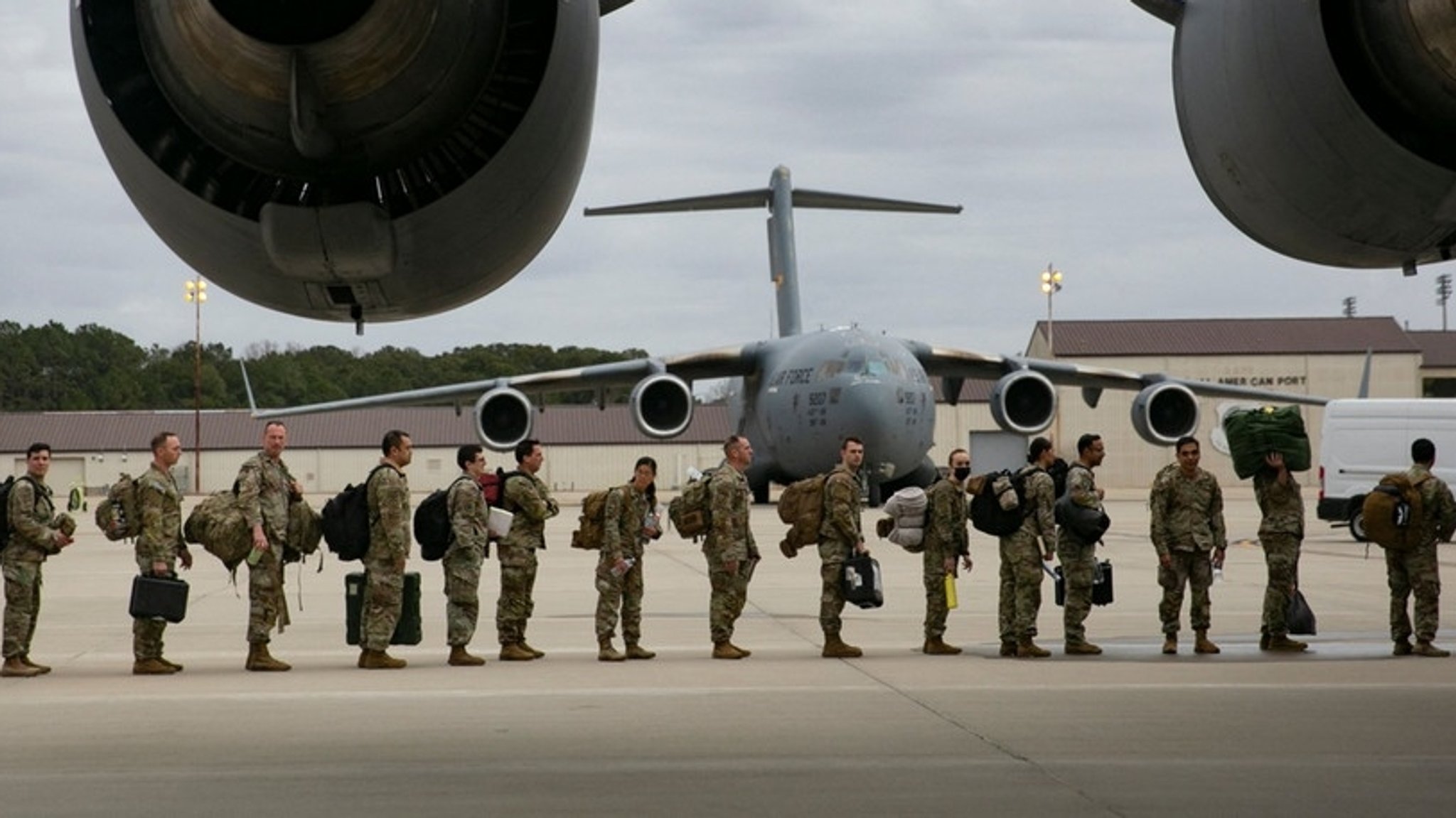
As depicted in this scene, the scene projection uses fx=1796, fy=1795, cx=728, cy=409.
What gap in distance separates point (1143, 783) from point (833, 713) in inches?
93.8

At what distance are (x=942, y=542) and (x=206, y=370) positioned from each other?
200 ft

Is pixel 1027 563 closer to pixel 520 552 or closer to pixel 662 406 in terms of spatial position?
pixel 520 552

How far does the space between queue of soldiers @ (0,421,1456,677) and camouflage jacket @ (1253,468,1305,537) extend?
0.01m

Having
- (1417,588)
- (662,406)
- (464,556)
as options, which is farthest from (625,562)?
(662,406)

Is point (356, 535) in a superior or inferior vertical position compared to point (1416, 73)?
inferior

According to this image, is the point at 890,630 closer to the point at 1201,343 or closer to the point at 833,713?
the point at 833,713

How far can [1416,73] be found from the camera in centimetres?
410

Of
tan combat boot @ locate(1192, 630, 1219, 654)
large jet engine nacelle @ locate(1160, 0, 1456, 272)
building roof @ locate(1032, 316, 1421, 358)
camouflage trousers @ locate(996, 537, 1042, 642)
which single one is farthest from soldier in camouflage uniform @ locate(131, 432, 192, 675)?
building roof @ locate(1032, 316, 1421, 358)

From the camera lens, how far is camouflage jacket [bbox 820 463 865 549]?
458 inches

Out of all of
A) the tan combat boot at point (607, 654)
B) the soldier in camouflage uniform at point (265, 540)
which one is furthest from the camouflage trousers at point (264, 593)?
the tan combat boot at point (607, 654)

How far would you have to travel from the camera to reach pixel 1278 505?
1145 centimetres

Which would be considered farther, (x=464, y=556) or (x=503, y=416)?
(x=503, y=416)

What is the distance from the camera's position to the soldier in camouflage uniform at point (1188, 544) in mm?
11336

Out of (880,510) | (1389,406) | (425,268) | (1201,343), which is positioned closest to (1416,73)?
(425,268)
